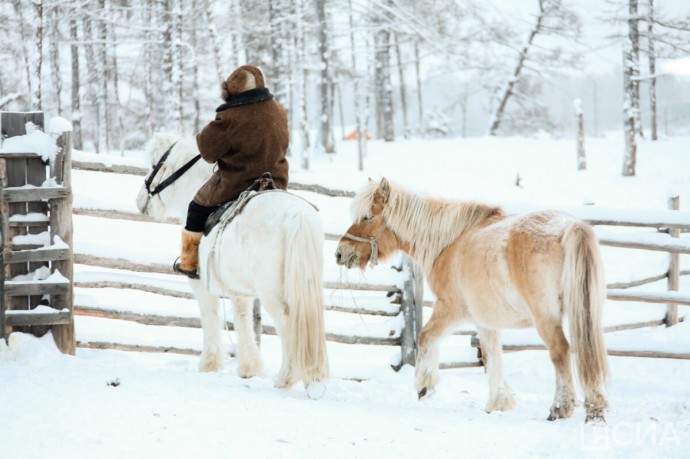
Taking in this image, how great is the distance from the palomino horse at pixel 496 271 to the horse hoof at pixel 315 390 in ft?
2.78

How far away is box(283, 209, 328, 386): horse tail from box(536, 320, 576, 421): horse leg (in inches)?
56.7

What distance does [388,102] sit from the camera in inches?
1176

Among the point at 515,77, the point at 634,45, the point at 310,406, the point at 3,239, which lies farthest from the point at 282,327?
the point at 515,77

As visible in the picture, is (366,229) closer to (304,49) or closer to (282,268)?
(282,268)

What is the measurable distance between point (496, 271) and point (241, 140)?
79.0 inches

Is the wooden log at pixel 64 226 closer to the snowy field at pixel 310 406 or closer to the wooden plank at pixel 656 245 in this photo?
the snowy field at pixel 310 406

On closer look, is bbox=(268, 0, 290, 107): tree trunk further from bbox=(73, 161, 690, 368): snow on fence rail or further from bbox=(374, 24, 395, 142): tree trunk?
bbox=(73, 161, 690, 368): snow on fence rail

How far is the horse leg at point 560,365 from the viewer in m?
4.06

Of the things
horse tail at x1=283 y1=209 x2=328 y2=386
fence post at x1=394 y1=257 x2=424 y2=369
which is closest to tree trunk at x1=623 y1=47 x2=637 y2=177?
fence post at x1=394 y1=257 x2=424 y2=369

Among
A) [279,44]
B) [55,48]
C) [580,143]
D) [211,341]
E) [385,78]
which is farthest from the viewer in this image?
[385,78]

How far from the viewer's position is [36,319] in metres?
5.57

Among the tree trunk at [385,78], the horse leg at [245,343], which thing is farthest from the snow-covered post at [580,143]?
the horse leg at [245,343]

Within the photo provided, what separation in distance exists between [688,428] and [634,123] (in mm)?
16784

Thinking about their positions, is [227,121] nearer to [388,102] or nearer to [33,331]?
[33,331]
